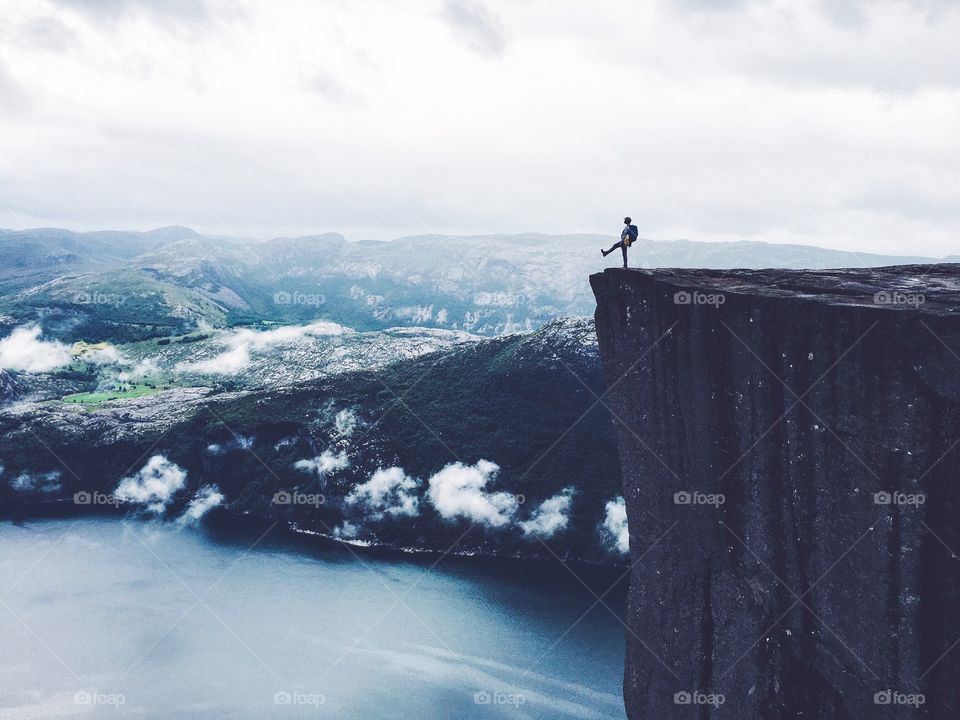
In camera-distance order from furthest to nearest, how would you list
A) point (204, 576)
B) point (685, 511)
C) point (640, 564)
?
point (204, 576)
point (640, 564)
point (685, 511)

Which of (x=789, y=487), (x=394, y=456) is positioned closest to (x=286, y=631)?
(x=394, y=456)

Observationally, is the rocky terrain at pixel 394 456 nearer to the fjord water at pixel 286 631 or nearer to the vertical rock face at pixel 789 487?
the fjord water at pixel 286 631

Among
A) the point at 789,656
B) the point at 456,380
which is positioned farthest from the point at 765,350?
the point at 456,380

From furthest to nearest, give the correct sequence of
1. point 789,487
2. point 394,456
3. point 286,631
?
point 394,456
point 286,631
point 789,487

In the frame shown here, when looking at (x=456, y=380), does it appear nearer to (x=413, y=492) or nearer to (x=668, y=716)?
(x=413, y=492)

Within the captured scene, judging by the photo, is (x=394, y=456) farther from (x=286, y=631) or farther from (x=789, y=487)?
(x=789, y=487)

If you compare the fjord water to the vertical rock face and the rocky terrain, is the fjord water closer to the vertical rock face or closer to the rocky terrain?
the rocky terrain
